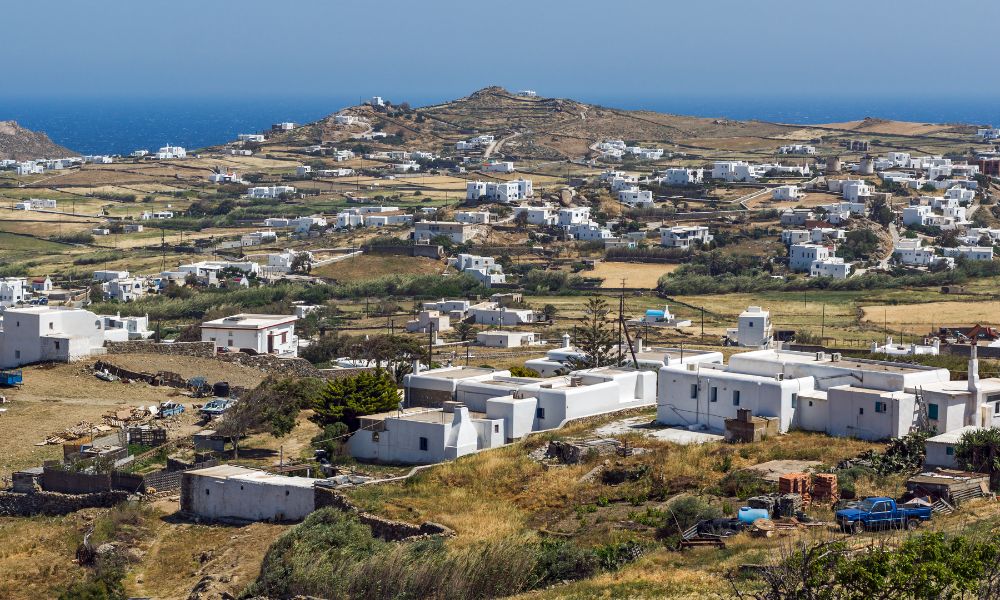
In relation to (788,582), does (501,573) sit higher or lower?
lower

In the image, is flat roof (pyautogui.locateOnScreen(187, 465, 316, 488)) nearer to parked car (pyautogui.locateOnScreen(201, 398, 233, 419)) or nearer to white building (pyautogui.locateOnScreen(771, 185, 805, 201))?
parked car (pyautogui.locateOnScreen(201, 398, 233, 419))

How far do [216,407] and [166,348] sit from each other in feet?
22.7

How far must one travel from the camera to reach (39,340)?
41.2 meters

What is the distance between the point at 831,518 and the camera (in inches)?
943

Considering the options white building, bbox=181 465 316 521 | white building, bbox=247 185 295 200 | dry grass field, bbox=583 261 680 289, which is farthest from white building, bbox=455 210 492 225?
white building, bbox=181 465 316 521

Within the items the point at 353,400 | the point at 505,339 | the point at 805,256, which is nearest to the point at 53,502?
the point at 353,400

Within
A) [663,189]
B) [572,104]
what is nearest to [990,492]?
[663,189]

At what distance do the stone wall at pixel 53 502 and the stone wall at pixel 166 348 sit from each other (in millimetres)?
12519

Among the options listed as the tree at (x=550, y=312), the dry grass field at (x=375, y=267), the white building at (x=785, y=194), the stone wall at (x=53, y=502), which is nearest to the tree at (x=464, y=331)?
the tree at (x=550, y=312)

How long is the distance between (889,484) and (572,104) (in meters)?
141

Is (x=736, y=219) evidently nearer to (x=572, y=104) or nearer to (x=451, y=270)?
(x=451, y=270)

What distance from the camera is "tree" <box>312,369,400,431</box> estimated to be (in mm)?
32375

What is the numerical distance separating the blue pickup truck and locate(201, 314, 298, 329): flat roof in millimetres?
25978

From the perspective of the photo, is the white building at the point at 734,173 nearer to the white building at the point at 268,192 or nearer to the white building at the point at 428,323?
the white building at the point at 268,192
